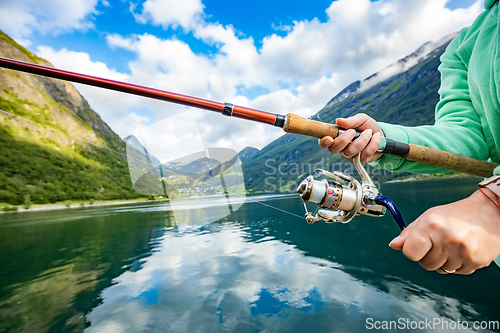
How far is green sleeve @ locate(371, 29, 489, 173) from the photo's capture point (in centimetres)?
202

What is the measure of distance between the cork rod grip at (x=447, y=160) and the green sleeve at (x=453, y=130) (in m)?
0.08

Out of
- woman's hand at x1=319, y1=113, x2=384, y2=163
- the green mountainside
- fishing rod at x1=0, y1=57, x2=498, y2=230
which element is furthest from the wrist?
the green mountainside

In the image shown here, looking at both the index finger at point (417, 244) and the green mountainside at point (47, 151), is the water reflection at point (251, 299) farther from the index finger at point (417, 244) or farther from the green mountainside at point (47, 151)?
the green mountainside at point (47, 151)

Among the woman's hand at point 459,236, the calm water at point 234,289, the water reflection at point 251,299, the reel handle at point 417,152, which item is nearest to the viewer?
the woman's hand at point 459,236

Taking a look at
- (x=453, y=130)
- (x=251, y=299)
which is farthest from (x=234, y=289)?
(x=453, y=130)

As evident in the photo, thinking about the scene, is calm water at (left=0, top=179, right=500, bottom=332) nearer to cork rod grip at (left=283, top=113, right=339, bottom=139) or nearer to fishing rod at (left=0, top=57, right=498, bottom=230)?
fishing rod at (left=0, top=57, right=498, bottom=230)

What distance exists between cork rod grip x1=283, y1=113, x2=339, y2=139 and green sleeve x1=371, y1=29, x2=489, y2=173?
0.49 m

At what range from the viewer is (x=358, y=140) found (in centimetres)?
187

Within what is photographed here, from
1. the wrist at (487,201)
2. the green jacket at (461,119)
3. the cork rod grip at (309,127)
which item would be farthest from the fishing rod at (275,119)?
the wrist at (487,201)

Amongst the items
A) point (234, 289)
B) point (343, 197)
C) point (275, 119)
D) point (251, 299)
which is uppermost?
point (275, 119)

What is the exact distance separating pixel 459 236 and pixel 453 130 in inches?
62.4

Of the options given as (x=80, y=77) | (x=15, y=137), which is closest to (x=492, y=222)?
(x=80, y=77)

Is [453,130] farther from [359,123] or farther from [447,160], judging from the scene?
[359,123]

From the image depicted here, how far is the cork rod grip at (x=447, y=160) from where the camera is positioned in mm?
2025
